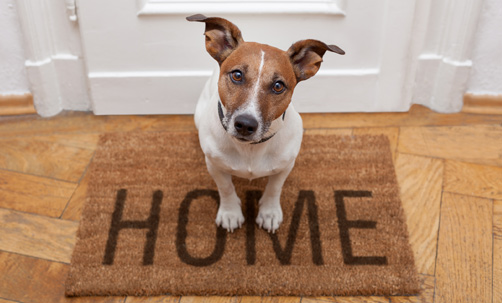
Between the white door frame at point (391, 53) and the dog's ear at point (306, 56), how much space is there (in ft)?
2.26

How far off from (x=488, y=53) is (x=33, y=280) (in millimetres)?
2131

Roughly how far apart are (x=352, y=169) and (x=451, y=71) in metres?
0.70

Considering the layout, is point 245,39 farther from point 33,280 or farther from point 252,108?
point 33,280

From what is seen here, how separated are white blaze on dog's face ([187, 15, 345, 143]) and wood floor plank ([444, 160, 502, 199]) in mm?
951

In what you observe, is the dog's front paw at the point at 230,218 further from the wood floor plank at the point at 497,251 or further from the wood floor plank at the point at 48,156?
the wood floor plank at the point at 497,251

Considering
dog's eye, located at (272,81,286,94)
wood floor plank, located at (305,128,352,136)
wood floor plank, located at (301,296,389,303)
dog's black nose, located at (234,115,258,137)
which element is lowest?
wood floor plank, located at (301,296,389,303)

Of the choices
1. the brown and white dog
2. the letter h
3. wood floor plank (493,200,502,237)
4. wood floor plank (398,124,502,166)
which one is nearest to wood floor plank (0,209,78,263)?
the letter h

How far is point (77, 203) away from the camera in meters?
2.07

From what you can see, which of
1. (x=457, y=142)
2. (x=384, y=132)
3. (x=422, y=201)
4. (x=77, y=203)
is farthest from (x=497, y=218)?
(x=77, y=203)

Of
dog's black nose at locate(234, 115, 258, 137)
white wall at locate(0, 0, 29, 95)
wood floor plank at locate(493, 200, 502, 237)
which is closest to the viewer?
dog's black nose at locate(234, 115, 258, 137)

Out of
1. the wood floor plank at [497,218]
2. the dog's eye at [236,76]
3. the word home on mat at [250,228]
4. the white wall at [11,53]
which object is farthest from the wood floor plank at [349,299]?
the white wall at [11,53]

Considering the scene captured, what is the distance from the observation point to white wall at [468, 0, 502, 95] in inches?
89.7

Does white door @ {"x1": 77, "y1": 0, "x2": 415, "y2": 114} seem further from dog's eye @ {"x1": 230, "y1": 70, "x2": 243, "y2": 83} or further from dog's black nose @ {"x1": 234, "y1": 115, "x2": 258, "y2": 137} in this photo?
dog's black nose @ {"x1": 234, "y1": 115, "x2": 258, "y2": 137}

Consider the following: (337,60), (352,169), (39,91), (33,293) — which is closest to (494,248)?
(352,169)
